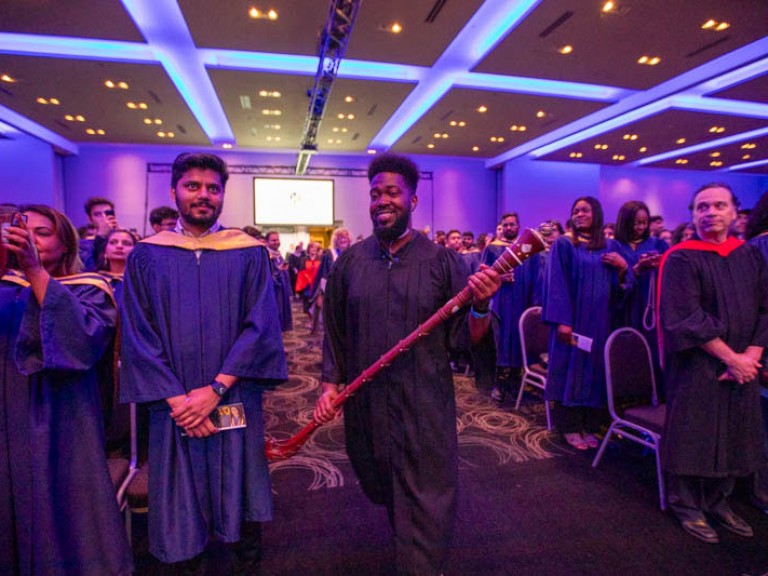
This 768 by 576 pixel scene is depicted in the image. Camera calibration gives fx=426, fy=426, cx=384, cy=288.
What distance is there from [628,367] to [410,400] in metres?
1.97

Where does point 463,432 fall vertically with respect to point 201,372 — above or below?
below

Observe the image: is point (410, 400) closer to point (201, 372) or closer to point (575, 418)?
point (201, 372)

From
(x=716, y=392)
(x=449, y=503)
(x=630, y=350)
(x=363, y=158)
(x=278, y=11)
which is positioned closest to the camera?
(x=449, y=503)

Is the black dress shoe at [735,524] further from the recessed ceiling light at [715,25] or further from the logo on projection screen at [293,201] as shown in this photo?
the logo on projection screen at [293,201]

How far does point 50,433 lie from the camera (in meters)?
1.61

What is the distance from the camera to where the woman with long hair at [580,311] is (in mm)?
3439

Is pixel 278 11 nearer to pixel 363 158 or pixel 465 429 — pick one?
pixel 465 429

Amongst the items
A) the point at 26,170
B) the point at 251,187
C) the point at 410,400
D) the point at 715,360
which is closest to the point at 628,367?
the point at 715,360

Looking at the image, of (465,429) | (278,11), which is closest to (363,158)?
(278,11)

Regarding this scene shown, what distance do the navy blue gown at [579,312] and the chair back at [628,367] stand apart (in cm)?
42

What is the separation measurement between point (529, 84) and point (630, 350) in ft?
27.8

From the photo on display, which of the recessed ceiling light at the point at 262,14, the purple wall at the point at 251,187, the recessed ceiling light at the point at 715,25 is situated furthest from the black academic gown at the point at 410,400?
the purple wall at the point at 251,187

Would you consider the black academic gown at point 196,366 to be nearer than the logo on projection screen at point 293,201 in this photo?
Yes

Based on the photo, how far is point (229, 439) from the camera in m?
1.81
